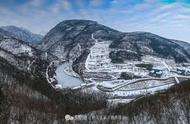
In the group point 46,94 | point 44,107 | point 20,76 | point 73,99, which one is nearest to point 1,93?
point 44,107

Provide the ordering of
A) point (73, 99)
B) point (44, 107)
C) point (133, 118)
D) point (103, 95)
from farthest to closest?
point (103, 95) → point (73, 99) → point (44, 107) → point (133, 118)

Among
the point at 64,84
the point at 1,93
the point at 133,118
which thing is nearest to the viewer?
the point at 1,93

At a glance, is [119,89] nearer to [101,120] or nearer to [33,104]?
[33,104]

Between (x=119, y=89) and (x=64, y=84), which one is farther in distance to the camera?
(x=64, y=84)

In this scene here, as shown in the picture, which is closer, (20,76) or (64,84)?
(20,76)

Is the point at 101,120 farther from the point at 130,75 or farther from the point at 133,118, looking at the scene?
the point at 130,75

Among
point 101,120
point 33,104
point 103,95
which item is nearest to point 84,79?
point 103,95

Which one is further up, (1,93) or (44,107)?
(1,93)

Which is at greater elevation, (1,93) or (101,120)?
(1,93)

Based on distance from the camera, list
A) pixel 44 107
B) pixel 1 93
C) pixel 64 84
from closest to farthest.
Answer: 1. pixel 1 93
2. pixel 44 107
3. pixel 64 84
